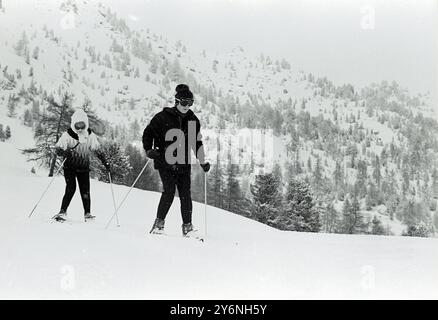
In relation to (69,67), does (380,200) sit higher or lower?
lower

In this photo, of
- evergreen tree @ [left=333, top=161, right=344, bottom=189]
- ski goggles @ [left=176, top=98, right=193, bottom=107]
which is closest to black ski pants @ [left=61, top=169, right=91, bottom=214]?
ski goggles @ [left=176, top=98, right=193, bottom=107]

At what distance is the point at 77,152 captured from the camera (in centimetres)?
627

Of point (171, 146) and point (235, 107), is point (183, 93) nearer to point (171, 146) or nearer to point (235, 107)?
point (171, 146)

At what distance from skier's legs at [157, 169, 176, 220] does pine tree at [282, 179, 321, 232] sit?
3395 centimetres

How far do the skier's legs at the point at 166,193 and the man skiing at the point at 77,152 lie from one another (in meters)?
1.36

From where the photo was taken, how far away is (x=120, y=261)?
3764 mm

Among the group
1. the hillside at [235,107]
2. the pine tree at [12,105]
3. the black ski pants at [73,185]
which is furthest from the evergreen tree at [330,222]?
the black ski pants at [73,185]

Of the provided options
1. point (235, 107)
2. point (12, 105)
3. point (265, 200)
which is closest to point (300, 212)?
point (265, 200)

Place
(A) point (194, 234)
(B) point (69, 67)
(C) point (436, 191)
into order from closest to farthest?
(A) point (194, 234), (B) point (69, 67), (C) point (436, 191)

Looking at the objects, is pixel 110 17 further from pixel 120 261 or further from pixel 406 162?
pixel 120 261

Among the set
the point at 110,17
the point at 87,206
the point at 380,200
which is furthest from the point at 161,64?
the point at 87,206

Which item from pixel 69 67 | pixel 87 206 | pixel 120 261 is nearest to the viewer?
pixel 120 261

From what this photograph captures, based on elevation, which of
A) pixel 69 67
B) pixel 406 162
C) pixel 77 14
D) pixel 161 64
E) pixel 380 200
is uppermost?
pixel 77 14
